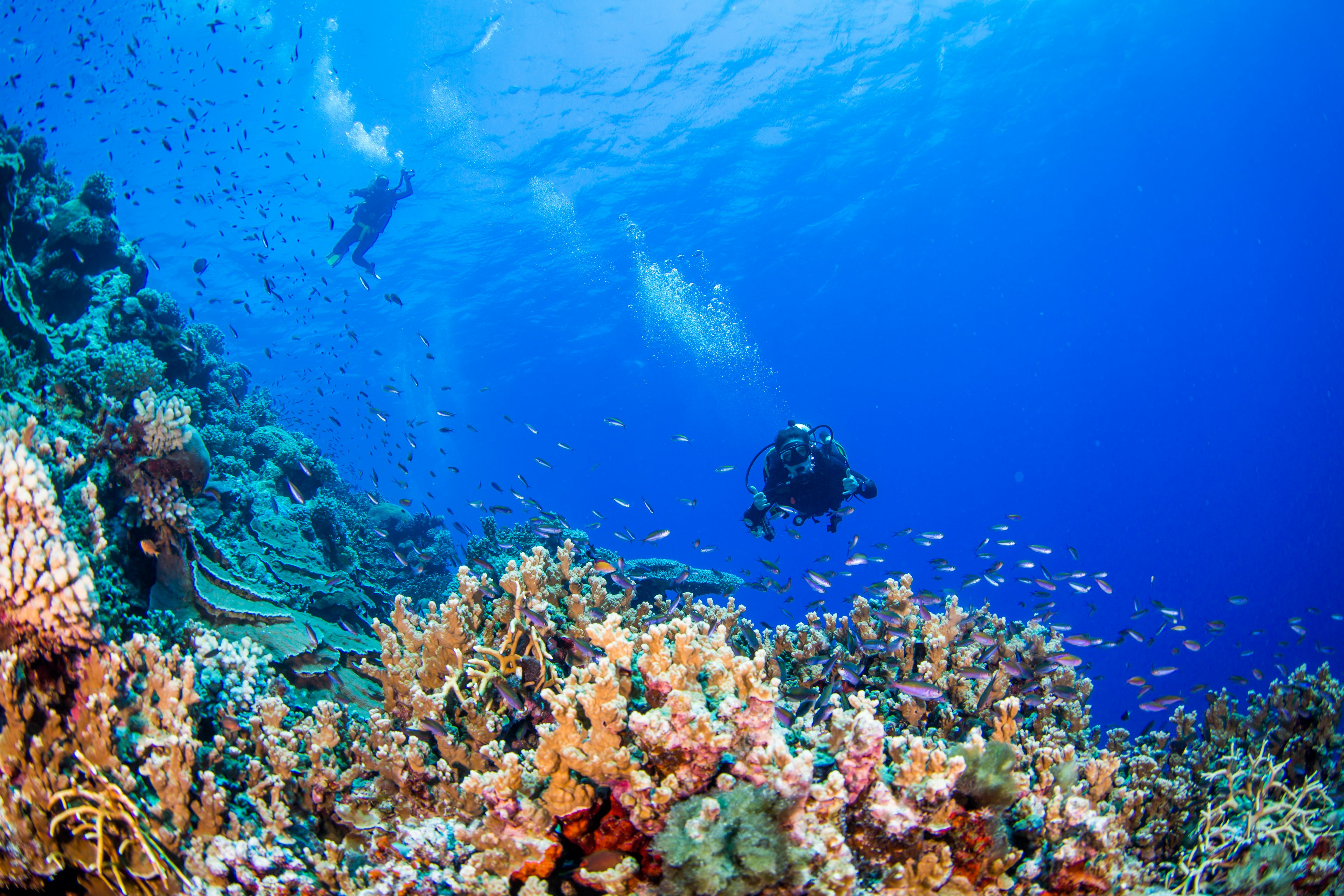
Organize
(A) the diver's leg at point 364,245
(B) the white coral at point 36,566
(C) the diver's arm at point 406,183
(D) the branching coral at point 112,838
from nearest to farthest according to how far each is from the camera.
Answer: (D) the branching coral at point 112,838, (B) the white coral at point 36,566, (C) the diver's arm at point 406,183, (A) the diver's leg at point 364,245

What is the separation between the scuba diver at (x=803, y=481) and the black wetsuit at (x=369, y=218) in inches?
616

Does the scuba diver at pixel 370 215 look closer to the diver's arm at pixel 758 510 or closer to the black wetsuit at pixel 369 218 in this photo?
the black wetsuit at pixel 369 218

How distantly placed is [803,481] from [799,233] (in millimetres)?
34398

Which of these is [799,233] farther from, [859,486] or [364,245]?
[859,486]

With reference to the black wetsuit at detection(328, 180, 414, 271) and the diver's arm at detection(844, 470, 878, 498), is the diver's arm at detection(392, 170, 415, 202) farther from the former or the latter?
A: the diver's arm at detection(844, 470, 878, 498)

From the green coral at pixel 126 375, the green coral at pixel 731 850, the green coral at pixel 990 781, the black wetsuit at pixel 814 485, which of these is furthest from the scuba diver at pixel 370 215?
the green coral at pixel 990 781

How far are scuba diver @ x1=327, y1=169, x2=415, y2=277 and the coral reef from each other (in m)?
13.5

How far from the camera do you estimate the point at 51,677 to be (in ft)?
9.16

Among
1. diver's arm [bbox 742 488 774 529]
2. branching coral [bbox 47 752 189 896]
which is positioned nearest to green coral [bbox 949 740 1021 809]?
branching coral [bbox 47 752 189 896]

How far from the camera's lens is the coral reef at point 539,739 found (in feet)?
6.89

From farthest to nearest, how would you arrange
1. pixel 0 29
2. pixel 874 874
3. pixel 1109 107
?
pixel 1109 107, pixel 0 29, pixel 874 874

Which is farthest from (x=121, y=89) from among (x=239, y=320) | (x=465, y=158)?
(x=239, y=320)

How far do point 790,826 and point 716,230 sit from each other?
122ft

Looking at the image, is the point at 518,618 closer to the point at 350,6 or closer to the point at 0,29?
the point at 350,6
